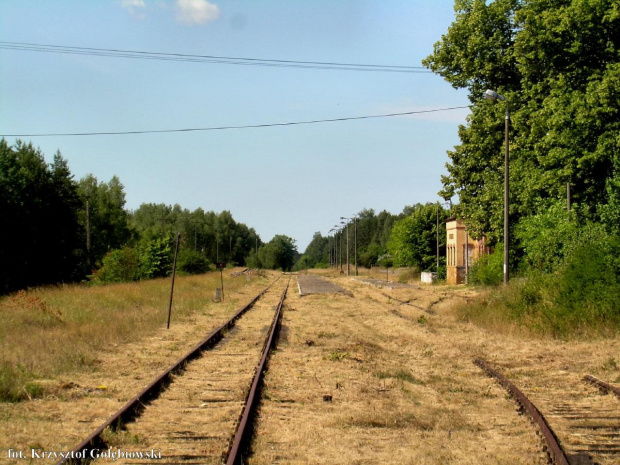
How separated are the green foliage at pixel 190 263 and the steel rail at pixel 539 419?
65.1 m

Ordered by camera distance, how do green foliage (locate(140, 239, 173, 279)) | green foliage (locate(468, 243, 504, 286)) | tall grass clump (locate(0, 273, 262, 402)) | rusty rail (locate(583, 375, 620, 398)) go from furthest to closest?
green foliage (locate(140, 239, 173, 279)), green foliage (locate(468, 243, 504, 286)), tall grass clump (locate(0, 273, 262, 402)), rusty rail (locate(583, 375, 620, 398))

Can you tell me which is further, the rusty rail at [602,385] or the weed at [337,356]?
the weed at [337,356]

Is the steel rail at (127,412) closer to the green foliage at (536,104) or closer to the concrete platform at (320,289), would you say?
the green foliage at (536,104)

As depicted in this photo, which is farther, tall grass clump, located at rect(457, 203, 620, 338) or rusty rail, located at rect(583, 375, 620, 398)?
tall grass clump, located at rect(457, 203, 620, 338)

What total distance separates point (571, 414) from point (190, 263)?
235 ft

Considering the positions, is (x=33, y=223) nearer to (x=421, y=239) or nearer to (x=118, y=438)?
(x=421, y=239)

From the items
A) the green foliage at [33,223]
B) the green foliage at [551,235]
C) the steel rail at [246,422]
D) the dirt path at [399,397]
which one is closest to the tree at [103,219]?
the green foliage at [33,223]

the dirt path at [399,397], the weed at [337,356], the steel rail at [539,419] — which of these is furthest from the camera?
the weed at [337,356]

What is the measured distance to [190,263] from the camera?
77.6 m

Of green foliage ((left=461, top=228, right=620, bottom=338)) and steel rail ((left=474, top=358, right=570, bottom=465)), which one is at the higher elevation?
green foliage ((left=461, top=228, right=620, bottom=338))

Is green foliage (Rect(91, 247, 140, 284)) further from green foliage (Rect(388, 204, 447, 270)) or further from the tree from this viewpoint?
the tree

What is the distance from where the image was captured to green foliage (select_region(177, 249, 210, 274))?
75.1m

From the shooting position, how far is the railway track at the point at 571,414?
258 inches

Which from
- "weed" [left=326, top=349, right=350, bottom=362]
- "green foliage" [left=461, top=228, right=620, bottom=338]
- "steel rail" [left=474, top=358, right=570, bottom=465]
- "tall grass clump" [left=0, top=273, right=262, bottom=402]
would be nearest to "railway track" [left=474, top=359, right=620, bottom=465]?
"steel rail" [left=474, top=358, right=570, bottom=465]
